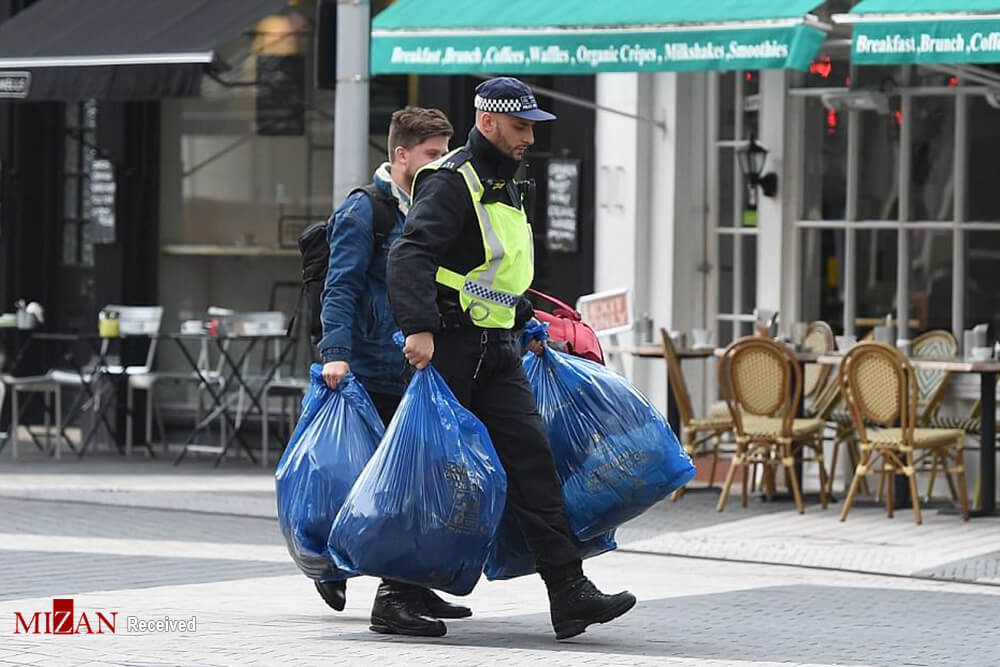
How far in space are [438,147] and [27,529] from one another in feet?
16.0

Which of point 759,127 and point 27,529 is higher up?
point 759,127

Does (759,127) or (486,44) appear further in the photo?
(759,127)

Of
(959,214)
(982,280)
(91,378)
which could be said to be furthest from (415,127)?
(91,378)

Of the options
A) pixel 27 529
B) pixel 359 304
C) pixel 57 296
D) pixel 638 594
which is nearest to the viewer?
pixel 359 304

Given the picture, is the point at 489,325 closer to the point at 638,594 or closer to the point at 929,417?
the point at 638,594

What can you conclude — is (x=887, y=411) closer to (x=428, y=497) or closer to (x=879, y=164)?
(x=879, y=164)

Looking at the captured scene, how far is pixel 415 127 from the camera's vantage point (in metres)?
7.95

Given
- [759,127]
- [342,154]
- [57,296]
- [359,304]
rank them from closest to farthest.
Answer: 1. [359,304]
2. [342,154]
3. [759,127]
4. [57,296]

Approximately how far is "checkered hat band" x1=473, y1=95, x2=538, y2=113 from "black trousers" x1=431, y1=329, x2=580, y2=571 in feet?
2.51

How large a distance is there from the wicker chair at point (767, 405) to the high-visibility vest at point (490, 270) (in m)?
5.41

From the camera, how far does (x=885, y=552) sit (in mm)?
11117

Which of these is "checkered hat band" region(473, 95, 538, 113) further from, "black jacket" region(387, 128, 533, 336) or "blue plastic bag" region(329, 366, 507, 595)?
"blue plastic bag" region(329, 366, 507, 595)

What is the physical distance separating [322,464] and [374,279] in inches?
30.9

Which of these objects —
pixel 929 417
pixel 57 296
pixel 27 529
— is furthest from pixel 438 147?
pixel 57 296
